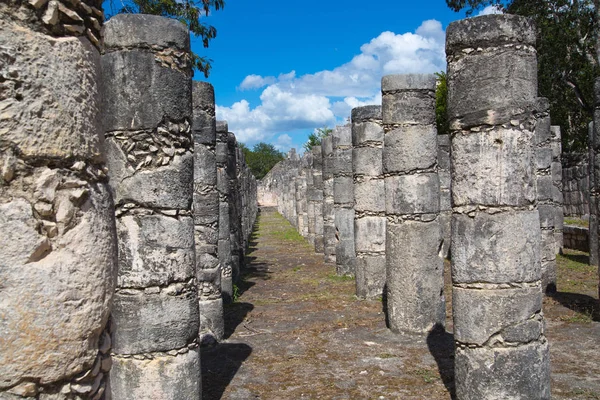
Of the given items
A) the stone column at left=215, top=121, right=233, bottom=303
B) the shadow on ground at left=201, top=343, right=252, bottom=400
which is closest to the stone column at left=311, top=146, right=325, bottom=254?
the stone column at left=215, top=121, right=233, bottom=303

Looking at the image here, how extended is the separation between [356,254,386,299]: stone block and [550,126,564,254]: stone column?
5.84m

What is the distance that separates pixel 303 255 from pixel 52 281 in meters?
16.2

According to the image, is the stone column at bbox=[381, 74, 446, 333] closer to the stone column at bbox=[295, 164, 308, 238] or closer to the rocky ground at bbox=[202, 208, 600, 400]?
the rocky ground at bbox=[202, 208, 600, 400]

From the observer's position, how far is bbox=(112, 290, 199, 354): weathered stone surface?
5.14 m

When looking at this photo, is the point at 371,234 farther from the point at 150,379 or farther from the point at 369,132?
the point at 150,379

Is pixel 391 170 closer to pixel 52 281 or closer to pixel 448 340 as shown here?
pixel 448 340

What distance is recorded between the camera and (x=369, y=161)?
1109 cm

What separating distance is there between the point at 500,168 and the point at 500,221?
Answer: 1.54 feet

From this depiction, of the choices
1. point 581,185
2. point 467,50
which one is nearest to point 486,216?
point 467,50

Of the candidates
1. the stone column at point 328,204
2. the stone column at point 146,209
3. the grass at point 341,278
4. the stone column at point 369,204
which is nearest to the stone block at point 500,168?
the stone column at point 146,209

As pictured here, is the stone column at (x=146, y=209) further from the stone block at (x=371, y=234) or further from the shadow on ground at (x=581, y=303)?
the shadow on ground at (x=581, y=303)

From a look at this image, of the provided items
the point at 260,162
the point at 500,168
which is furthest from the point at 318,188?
the point at 260,162

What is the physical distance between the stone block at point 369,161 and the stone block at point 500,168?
5.46 m

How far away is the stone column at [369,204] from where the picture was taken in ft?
35.8
